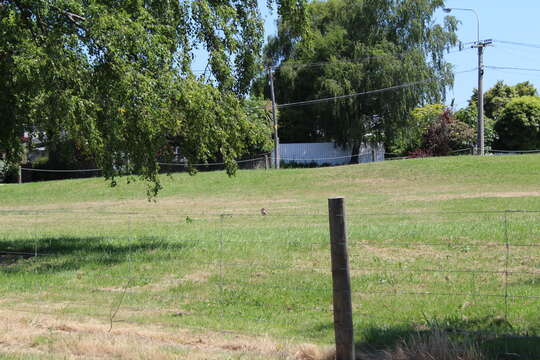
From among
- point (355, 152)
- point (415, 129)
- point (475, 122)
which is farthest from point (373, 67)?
point (475, 122)

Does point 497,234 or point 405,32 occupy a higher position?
point 405,32

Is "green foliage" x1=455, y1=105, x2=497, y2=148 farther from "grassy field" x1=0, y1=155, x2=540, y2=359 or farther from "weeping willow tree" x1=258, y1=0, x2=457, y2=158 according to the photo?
"grassy field" x1=0, y1=155, x2=540, y2=359

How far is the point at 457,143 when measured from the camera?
48.5 metres

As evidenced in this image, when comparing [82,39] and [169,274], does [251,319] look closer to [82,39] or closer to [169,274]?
[169,274]

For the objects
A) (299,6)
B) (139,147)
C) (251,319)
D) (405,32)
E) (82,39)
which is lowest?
(251,319)

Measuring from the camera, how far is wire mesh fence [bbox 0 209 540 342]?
8414 mm

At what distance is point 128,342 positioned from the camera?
24.7 ft

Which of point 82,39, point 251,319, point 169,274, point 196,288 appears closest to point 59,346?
point 251,319

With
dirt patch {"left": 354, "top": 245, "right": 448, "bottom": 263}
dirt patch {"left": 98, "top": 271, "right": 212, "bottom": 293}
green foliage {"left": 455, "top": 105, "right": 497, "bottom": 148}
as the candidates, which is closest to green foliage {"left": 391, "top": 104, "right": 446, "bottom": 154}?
green foliage {"left": 455, "top": 105, "right": 497, "bottom": 148}

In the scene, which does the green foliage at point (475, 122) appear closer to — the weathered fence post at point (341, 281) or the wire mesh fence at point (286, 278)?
the wire mesh fence at point (286, 278)

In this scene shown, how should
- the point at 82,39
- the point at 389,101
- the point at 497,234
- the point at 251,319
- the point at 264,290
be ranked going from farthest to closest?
the point at 389,101, the point at 497,234, the point at 82,39, the point at 264,290, the point at 251,319

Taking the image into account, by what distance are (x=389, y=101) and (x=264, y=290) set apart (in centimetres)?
3870

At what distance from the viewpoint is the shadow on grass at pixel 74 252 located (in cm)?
1316

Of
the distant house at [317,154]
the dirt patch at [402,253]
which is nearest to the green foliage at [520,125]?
the distant house at [317,154]
